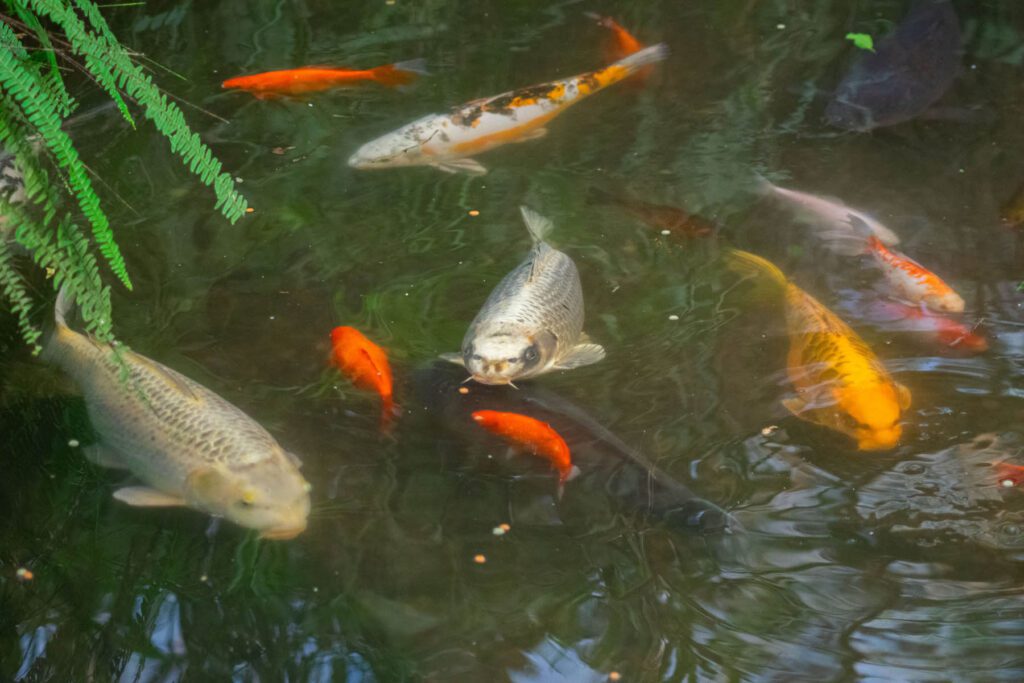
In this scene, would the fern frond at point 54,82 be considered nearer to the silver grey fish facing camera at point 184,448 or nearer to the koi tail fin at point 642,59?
the silver grey fish facing camera at point 184,448

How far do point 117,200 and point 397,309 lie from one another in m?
Answer: 1.81

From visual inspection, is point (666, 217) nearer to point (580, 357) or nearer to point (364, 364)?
point (580, 357)

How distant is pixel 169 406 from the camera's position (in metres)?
3.64

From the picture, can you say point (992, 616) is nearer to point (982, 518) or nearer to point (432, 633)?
point (982, 518)

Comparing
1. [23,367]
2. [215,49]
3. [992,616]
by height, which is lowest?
[992,616]

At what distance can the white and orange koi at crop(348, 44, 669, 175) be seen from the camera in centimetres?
558

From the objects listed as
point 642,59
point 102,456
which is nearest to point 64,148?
point 102,456

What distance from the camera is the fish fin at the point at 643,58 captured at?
624 centimetres

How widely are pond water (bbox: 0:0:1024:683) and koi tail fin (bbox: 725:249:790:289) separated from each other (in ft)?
0.34

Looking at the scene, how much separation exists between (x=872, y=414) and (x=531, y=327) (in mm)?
1307

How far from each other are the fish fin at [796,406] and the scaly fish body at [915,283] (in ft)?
2.81

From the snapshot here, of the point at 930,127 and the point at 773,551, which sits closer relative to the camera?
the point at 773,551

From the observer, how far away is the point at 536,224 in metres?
4.81

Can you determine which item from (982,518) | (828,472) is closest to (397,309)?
(828,472)
